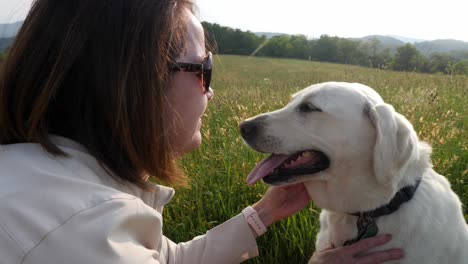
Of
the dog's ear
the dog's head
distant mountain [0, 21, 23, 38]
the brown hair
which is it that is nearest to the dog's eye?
the dog's head

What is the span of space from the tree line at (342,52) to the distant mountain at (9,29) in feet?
2.90

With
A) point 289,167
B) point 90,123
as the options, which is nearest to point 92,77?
point 90,123

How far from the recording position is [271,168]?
2.12 metres

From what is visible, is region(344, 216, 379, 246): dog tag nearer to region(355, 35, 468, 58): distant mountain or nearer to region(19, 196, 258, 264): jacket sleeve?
region(19, 196, 258, 264): jacket sleeve

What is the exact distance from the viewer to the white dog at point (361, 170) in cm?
188

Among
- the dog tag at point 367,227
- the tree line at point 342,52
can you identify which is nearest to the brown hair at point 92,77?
the tree line at point 342,52

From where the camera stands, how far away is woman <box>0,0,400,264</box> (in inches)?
41.6

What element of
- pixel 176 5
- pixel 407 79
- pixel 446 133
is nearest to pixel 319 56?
pixel 407 79

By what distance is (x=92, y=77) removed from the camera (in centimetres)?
139

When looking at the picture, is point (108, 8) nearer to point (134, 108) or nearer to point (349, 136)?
point (134, 108)

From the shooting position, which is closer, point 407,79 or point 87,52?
point 87,52

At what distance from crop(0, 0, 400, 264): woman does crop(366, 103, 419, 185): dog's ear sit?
2.94ft

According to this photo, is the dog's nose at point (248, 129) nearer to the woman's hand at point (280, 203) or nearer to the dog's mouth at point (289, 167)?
the dog's mouth at point (289, 167)

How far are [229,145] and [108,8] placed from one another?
2139mm
